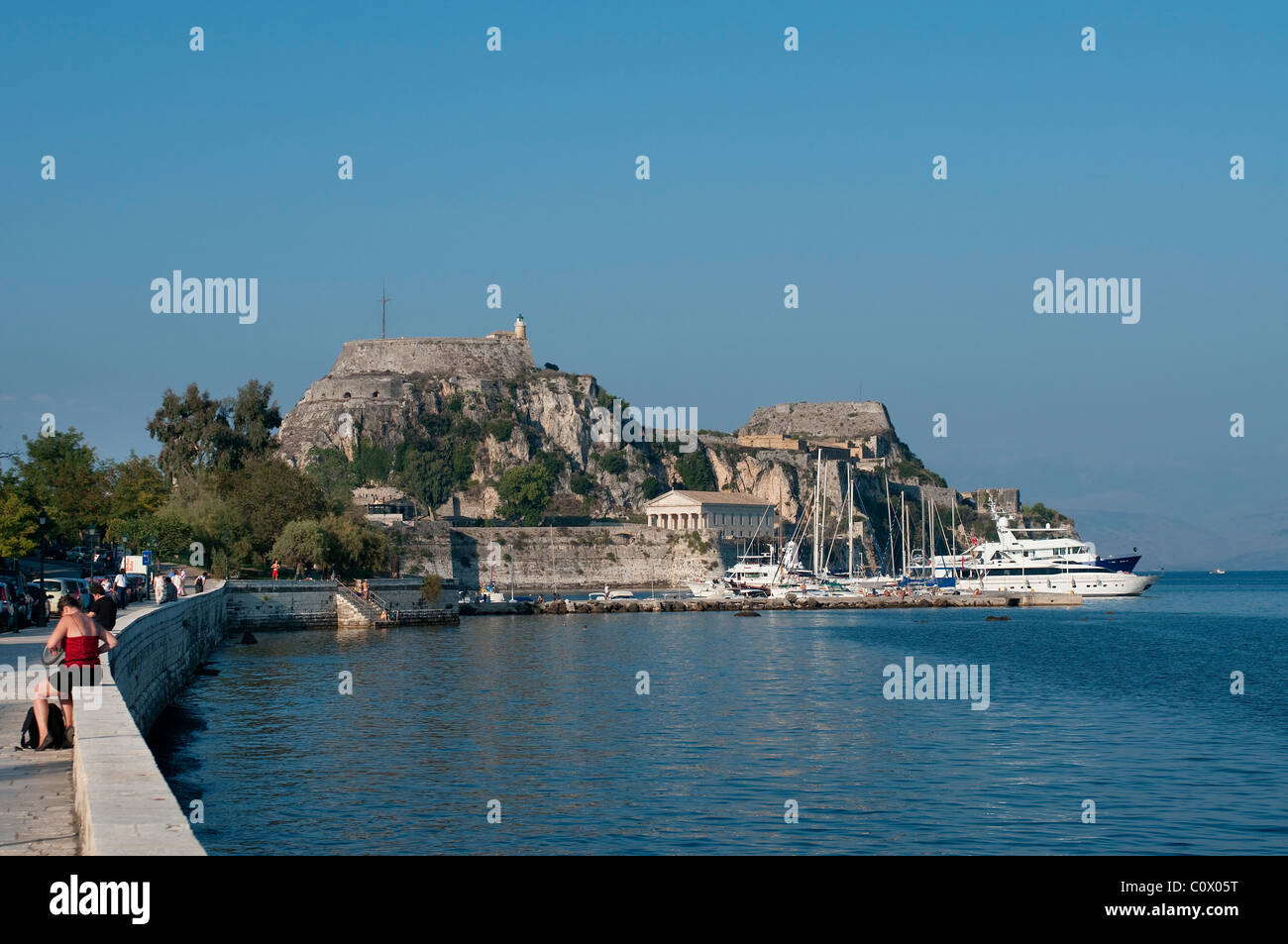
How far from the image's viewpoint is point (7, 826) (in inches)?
377

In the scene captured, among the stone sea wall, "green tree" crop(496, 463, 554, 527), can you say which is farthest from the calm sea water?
"green tree" crop(496, 463, 554, 527)

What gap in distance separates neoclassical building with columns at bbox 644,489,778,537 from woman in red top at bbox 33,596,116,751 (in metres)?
108

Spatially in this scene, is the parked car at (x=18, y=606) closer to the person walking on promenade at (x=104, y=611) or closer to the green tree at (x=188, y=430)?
the person walking on promenade at (x=104, y=611)

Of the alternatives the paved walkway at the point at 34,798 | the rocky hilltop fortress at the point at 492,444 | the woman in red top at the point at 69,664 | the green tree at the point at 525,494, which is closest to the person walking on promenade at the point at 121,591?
the paved walkway at the point at 34,798

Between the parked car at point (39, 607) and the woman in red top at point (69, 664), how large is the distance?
54.1 ft

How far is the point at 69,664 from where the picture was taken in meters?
12.8

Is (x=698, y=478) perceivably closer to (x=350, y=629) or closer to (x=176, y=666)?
(x=350, y=629)

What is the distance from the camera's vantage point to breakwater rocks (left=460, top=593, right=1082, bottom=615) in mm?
78688

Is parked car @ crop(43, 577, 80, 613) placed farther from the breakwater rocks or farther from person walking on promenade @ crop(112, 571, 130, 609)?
the breakwater rocks

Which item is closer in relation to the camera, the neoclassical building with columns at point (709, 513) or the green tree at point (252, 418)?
the green tree at point (252, 418)

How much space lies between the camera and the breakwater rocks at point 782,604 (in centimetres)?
7869

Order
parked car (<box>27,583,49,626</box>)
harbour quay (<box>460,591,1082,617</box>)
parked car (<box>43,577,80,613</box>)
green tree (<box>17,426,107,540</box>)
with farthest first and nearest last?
harbour quay (<box>460,591,1082,617</box>), green tree (<box>17,426,107,540</box>), parked car (<box>43,577,80,613</box>), parked car (<box>27,583,49,626</box>)
